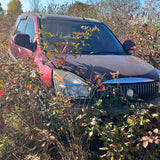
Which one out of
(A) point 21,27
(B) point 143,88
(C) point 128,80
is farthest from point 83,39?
(A) point 21,27

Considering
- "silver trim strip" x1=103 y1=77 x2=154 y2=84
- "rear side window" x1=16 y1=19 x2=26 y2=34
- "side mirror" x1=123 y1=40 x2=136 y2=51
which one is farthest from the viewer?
"rear side window" x1=16 y1=19 x2=26 y2=34

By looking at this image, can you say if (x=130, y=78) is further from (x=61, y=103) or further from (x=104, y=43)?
(x=104, y=43)

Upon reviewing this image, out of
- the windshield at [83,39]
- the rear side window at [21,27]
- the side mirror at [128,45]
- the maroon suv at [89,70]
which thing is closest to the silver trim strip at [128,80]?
the maroon suv at [89,70]

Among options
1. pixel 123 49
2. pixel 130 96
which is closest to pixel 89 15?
pixel 123 49

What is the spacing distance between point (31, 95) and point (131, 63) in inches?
65.9

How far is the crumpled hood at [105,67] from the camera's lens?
289cm

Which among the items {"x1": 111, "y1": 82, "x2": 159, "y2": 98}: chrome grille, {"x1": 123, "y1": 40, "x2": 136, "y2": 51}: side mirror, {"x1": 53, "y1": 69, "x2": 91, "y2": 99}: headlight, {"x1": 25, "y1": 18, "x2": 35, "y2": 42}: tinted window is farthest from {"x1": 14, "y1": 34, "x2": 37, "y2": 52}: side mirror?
{"x1": 123, "y1": 40, "x2": 136, "y2": 51}: side mirror

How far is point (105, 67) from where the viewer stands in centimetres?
312

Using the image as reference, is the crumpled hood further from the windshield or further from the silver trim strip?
the windshield

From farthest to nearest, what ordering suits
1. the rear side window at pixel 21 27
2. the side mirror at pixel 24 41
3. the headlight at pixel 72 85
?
the rear side window at pixel 21 27
the side mirror at pixel 24 41
the headlight at pixel 72 85

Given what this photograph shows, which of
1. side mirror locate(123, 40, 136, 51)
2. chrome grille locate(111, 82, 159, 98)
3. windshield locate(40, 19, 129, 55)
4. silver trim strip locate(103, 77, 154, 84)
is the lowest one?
chrome grille locate(111, 82, 159, 98)

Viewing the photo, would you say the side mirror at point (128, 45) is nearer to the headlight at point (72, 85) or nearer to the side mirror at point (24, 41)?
the side mirror at point (24, 41)

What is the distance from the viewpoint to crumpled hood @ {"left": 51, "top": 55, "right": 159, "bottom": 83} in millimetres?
2891

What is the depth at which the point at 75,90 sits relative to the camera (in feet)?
9.02
